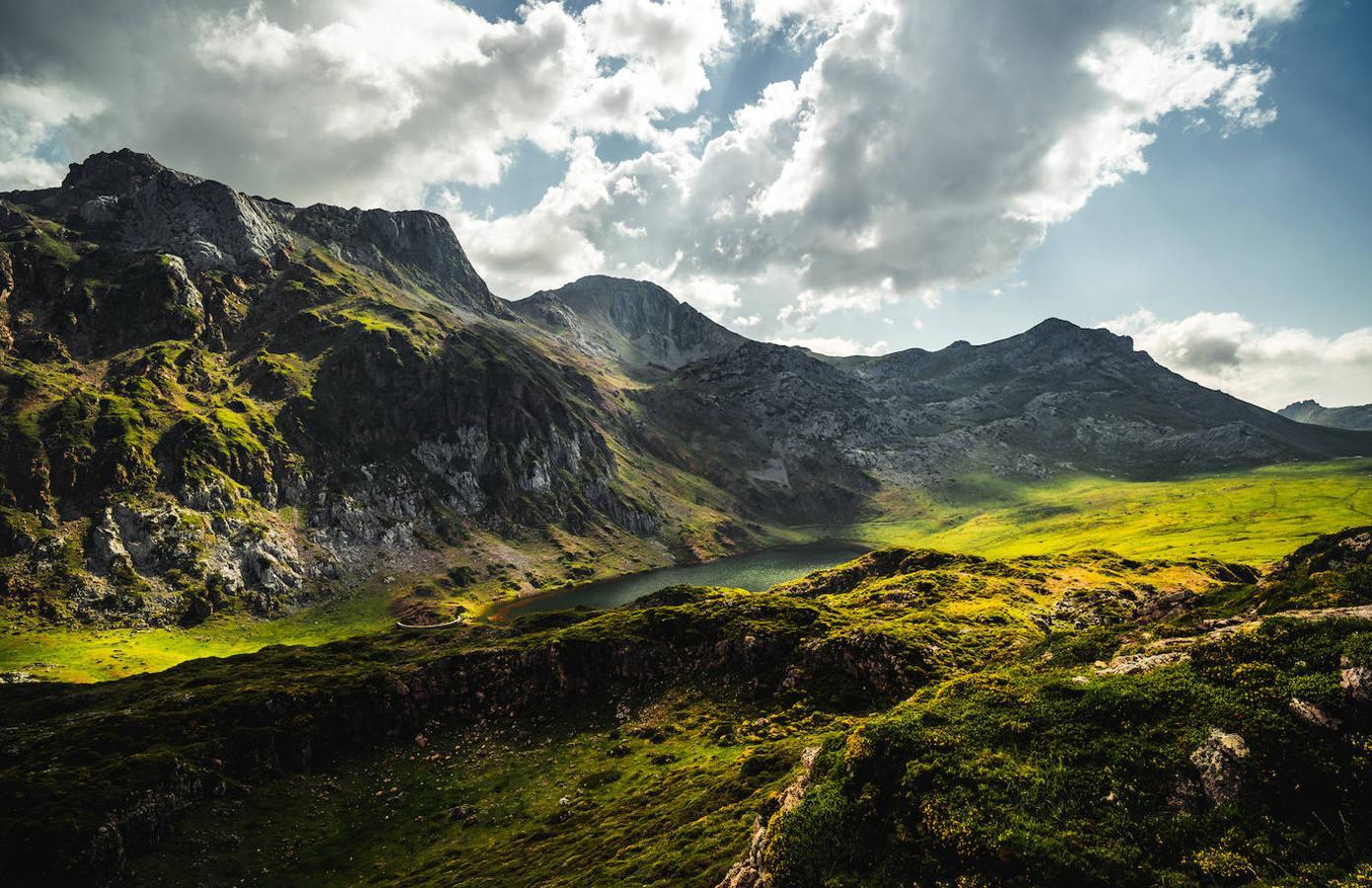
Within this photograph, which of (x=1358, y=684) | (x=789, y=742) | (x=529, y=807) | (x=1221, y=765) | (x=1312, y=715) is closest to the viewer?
(x=1358, y=684)

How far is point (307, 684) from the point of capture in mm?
→ 70188

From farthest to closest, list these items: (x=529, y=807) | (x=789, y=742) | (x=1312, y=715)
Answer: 1. (x=529, y=807)
2. (x=789, y=742)
3. (x=1312, y=715)

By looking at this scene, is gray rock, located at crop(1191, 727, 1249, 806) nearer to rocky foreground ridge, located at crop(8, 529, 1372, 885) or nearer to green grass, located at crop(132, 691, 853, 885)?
rocky foreground ridge, located at crop(8, 529, 1372, 885)

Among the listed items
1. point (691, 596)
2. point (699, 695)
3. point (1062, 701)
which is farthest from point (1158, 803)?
point (691, 596)

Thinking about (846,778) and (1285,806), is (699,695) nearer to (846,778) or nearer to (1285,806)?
(846,778)

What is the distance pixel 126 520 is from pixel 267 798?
19476 cm

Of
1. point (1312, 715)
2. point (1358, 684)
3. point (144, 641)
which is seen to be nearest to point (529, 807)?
point (1312, 715)

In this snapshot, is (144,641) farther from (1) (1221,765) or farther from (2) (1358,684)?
(2) (1358,684)

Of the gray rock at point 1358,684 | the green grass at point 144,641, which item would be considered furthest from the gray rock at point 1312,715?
the green grass at point 144,641

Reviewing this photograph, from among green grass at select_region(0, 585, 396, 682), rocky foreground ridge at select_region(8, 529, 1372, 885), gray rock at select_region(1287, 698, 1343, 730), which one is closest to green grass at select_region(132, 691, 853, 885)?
rocky foreground ridge at select_region(8, 529, 1372, 885)

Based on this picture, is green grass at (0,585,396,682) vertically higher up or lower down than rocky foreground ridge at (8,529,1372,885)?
lower down

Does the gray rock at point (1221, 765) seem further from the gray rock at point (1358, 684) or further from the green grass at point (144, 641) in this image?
the green grass at point (144, 641)

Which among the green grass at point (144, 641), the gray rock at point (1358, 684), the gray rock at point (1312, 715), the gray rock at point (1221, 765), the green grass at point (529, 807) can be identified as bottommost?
the green grass at point (144, 641)

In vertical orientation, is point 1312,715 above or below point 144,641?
above
